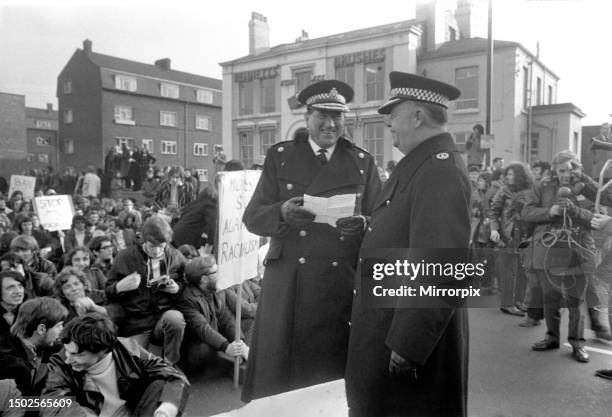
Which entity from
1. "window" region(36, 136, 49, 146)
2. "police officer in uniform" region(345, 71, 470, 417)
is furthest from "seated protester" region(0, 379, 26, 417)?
"window" region(36, 136, 49, 146)

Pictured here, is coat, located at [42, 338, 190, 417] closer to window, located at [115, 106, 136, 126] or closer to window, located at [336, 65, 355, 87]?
window, located at [336, 65, 355, 87]

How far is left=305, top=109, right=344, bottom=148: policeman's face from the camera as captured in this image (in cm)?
249

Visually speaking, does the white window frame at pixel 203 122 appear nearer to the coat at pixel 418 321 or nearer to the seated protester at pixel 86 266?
the seated protester at pixel 86 266

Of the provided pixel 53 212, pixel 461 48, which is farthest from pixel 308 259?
pixel 53 212

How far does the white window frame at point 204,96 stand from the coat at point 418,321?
3.22 m

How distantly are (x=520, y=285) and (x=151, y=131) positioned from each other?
14.8 ft

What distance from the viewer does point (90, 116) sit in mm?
5297

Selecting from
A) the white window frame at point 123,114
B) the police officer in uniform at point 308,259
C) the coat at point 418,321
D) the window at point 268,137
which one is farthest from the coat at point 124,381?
the white window frame at point 123,114

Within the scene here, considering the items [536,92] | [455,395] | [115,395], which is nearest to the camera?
[455,395]

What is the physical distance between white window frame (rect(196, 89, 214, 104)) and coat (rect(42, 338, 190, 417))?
2859mm

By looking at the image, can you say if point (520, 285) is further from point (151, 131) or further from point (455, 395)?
point (151, 131)

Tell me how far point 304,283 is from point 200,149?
464 centimetres

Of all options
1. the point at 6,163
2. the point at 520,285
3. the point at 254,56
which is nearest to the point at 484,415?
the point at 520,285

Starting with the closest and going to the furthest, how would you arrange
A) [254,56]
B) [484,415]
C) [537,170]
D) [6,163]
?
1. [484,415]
2. [254,56]
3. [6,163]
4. [537,170]
